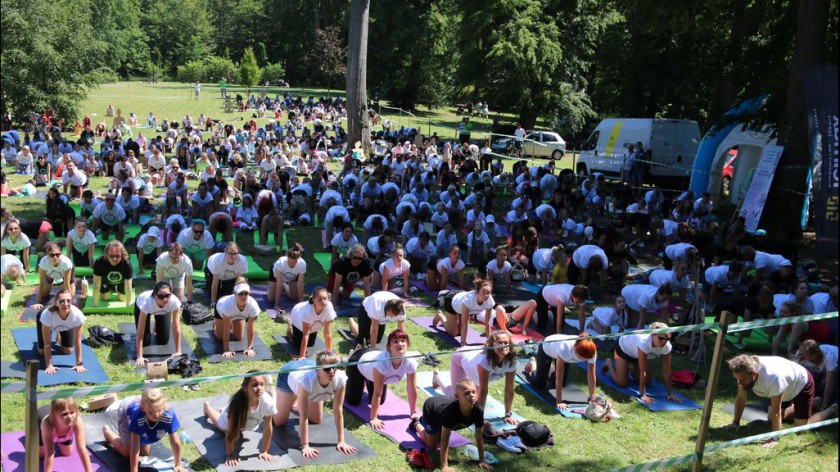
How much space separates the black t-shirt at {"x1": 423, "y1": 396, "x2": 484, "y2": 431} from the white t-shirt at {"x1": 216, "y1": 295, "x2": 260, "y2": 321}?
3.11m

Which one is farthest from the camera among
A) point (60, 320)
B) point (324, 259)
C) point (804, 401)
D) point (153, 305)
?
point (324, 259)

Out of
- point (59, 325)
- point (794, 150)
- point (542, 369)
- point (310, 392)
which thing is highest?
point (794, 150)

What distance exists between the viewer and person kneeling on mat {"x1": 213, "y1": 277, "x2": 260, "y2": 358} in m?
9.05

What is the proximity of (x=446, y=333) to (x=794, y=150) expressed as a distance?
10344 millimetres

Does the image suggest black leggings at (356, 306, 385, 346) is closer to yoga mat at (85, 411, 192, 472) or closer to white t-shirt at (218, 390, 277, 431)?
white t-shirt at (218, 390, 277, 431)

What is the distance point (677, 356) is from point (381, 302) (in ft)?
13.2

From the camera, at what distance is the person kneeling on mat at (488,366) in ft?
24.7

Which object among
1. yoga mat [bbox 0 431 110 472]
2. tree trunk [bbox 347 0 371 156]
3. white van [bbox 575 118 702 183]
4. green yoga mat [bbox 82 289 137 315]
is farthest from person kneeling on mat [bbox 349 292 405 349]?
tree trunk [bbox 347 0 371 156]

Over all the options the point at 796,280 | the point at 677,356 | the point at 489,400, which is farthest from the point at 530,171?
the point at 489,400

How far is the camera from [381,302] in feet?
30.1

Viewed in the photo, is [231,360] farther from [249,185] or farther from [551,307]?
[249,185]

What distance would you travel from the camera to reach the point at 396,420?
25.6 feet

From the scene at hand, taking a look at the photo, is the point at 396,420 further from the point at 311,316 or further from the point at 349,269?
the point at 349,269

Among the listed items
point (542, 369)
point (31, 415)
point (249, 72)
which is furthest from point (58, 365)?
point (249, 72)
